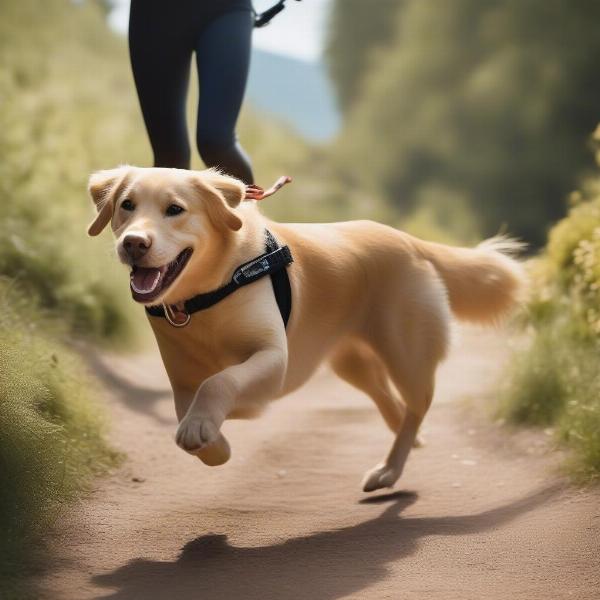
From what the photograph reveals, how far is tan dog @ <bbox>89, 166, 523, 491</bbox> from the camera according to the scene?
115 inches

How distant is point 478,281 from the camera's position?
4105 mm

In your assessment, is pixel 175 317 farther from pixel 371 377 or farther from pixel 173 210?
pixel 371 377

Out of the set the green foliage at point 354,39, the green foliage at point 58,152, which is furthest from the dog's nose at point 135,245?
the green foliage at point 354,39

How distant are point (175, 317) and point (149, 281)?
0.87 ft

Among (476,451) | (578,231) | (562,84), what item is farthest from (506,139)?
(476,451)

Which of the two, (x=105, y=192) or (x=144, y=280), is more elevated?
(x=105, y=192)

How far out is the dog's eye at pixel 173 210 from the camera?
117 inches

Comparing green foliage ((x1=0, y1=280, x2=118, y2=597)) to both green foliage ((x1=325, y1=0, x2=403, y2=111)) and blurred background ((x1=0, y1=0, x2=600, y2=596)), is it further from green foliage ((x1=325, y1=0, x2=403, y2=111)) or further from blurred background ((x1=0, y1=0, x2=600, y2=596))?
green foliage ((x1=325, y1=0, x2=403, y2=111))

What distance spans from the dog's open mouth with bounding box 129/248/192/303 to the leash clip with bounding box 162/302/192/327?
7.9 inches

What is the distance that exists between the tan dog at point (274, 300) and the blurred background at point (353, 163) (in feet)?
1.07

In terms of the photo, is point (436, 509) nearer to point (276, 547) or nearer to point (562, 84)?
point (276, 547)

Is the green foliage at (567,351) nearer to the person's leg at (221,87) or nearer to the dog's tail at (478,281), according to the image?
Answer: the dog's tail at (478,281)

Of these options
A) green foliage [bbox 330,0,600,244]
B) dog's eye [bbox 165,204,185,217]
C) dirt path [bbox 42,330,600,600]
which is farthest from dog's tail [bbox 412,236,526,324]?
green foliage [bbox 330,0,600,244]

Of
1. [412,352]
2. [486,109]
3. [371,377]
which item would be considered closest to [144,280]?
[412,352]
